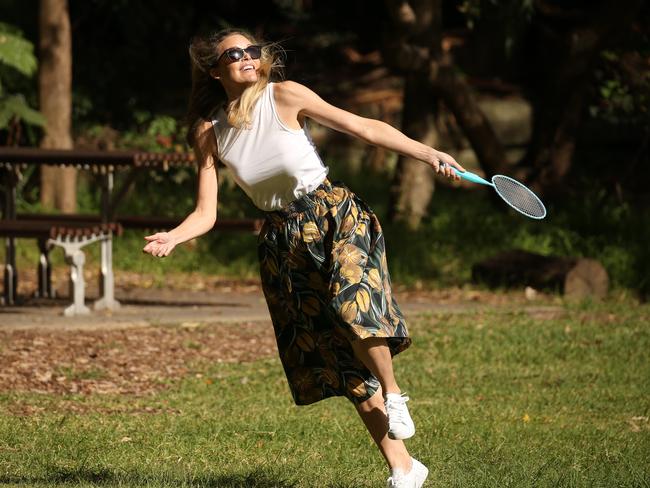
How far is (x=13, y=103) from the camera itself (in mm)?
14336

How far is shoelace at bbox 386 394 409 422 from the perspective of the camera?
4602 mm

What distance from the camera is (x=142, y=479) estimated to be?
17.0 feet

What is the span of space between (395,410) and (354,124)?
3.64 feet

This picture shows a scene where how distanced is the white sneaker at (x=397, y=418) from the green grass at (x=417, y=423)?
68cm

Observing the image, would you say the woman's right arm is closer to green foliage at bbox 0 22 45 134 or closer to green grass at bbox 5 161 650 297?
green grass at bbox 5 161 650 297

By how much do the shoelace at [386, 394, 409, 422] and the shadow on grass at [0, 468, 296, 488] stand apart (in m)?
0.76

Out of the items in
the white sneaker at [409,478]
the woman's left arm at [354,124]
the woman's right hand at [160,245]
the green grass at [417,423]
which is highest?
the woman's left arm at [354,124]

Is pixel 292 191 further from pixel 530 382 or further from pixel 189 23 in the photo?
pixel 189 23

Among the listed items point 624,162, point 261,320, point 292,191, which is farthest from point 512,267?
point 292,191

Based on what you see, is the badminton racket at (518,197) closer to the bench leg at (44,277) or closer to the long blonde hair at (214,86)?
the long blonde hair at (214,86)

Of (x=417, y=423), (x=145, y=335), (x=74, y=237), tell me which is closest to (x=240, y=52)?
(x=417, y=423)

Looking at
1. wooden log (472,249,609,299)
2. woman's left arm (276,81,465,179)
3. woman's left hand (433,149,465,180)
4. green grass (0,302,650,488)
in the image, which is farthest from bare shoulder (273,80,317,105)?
wooden log (472,249,609,299)

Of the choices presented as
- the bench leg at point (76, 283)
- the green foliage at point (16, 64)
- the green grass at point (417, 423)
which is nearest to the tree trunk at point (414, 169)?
the green foliage at point (16, 64)

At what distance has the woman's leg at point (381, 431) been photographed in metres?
4.84
